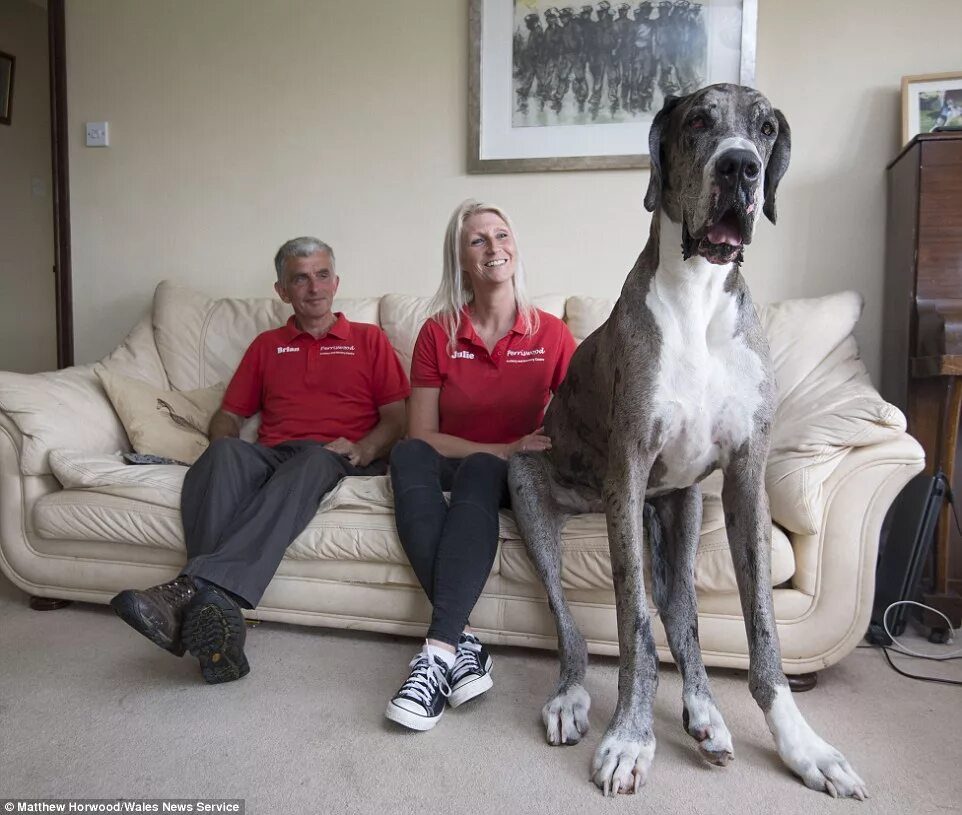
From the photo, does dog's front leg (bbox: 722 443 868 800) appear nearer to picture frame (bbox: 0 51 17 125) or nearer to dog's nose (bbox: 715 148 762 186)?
dog's nose (bbox: 715 148 762 186)

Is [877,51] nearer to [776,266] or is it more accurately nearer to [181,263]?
[776,266]

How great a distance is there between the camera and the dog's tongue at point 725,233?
3.87ft

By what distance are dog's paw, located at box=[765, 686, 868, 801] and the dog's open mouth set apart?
30.6 inches

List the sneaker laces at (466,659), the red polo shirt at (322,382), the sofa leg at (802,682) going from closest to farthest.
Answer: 1. the sneaker laces at (466,659)
2. the sofa leg at (802,682)
3. the red polo shirt at (322,382)

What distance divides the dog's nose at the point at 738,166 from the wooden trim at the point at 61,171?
3.05 meters

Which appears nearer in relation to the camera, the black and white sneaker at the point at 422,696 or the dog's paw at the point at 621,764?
the dog's paw at the point at 621,764

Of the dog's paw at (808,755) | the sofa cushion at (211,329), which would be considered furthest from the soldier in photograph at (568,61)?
the dog's paw at (808,755)

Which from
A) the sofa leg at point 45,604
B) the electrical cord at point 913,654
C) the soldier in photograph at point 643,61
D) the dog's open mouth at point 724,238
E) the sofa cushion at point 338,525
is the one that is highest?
the soldier in photograph at point 643,61

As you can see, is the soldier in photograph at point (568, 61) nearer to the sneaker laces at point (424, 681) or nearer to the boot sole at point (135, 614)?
the sneaker laces at point (424, 681)

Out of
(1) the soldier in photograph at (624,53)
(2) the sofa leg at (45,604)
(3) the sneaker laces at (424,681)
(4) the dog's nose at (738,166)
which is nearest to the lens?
(4) the dog's nose at (738,166)

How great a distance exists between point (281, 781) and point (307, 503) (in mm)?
715

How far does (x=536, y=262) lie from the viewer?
2.81 metres

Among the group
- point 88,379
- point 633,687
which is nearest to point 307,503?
point 633,687

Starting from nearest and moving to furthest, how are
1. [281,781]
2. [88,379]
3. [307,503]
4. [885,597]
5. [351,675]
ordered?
[281,781]
[351,675]
[307,503]
[885,597]
[88,379]
